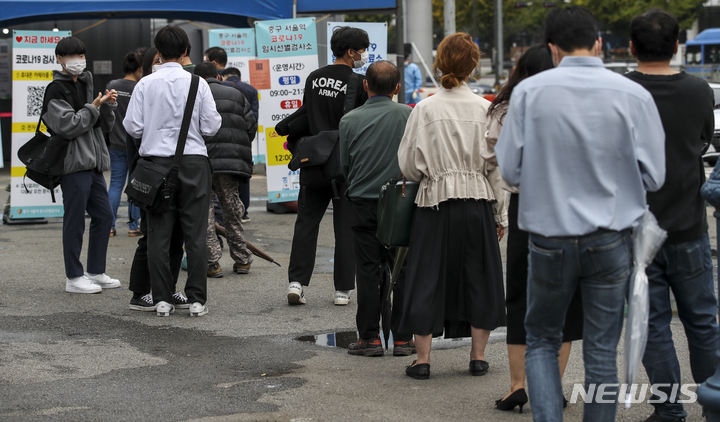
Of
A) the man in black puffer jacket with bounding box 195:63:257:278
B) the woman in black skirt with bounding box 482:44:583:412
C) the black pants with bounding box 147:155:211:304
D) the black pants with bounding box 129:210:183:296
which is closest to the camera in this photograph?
the woman in black skirt with bounding box 482:44:583:412

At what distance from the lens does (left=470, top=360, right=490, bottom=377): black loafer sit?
4488 mm

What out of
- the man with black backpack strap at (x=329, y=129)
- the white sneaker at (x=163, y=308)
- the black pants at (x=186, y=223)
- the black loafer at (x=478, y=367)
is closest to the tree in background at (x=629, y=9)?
the man with black backpack strap at (x=329, y=129)

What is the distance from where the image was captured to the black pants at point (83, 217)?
21.0 feet

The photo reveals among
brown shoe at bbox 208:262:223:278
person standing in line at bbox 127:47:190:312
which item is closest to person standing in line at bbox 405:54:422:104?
brown shoe at bbox 208:262:223:278

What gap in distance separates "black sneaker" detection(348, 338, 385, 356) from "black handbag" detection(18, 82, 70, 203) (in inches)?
111

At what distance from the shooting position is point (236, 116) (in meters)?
7.09

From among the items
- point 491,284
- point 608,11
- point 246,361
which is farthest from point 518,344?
point 608,11

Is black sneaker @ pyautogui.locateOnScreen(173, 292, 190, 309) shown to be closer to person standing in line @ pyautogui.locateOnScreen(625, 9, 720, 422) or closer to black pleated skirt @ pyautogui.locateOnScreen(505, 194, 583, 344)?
black pleated skirt @ pyautogui.locateOnScreen(505, 194, 583, 344)

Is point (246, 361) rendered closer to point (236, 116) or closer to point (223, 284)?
point (223, 284)

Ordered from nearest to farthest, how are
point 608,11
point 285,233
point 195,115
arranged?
point 195,115 < point 285,233 < point 608,11

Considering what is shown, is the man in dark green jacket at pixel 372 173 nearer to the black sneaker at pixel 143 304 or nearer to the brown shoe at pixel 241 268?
the black sneaker at pixel 143 304

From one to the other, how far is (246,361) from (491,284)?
1560 millimetres

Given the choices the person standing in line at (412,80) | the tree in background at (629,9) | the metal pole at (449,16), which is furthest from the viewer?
the tree in background at (629,9)

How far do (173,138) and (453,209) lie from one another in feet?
7.58
